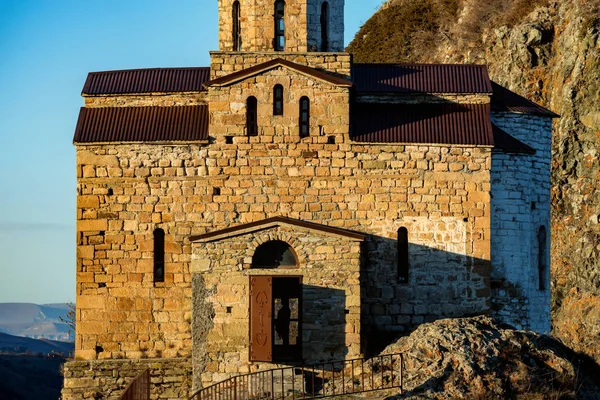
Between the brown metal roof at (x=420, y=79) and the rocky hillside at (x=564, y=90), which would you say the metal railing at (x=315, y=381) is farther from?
the rocky hillside at (x=564, y=90)

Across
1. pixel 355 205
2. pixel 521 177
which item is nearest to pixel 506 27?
pixel 521 177

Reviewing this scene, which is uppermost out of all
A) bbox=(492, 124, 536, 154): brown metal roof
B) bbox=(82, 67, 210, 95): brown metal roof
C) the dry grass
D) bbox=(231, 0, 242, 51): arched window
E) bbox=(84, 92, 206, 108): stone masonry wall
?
the dry grass

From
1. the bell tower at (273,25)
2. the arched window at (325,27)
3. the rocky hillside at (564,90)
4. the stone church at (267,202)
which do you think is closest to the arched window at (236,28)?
the bell tower at (273,25)

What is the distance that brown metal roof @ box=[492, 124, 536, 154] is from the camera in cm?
2822

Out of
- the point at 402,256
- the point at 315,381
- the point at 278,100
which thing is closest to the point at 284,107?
the point at 278,100

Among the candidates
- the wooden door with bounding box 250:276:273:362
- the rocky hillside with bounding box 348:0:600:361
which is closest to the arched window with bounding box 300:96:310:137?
the wooden door with bounding box 250:276:273:362

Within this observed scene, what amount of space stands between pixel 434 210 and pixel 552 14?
2605cm

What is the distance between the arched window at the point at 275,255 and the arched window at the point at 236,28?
224 inches

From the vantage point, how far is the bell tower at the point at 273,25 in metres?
27.7

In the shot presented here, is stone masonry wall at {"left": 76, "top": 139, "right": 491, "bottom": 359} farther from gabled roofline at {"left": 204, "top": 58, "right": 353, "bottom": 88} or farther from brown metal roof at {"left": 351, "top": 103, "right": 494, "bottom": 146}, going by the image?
gabled roofline at {"left": 204, "top": 58, "right": 353, "bottom": 88}

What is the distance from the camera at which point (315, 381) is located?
2450cm

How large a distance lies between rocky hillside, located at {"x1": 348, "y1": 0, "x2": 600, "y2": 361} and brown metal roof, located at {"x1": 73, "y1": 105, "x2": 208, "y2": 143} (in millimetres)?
19731

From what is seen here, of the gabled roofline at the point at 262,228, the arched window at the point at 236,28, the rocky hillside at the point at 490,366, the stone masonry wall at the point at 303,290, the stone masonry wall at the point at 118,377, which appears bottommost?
the stone masonry wall at the point at 118,377

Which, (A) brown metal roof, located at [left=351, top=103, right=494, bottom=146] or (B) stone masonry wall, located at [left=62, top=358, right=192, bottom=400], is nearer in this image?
(B) stone masonry wall, located at [left=62, top=358, right=192, bottom=400]
